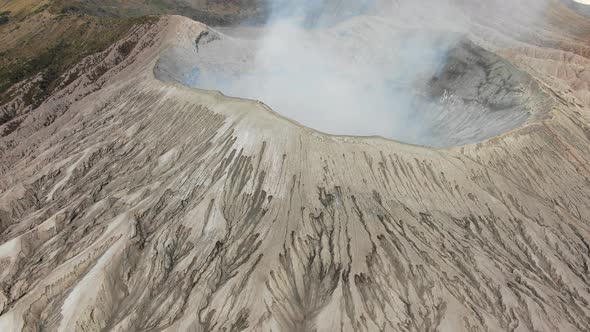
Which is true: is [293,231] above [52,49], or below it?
above

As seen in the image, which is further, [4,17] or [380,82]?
[4,17]

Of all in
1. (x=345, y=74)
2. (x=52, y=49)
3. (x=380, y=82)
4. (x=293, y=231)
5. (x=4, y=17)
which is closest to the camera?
(x=293, y=231)

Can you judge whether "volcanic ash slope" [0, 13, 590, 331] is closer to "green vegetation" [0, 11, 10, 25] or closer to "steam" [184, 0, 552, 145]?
"steam" [184, 0, 552, 145]

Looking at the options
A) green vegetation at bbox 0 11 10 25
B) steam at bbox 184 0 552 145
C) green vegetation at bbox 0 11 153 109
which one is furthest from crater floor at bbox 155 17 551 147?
green vegetation at bbox 0 11 10 25

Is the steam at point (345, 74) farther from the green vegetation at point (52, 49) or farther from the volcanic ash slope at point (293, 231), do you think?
the green vegetation at point (52, 49)

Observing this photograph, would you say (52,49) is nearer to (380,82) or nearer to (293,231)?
(380,82)

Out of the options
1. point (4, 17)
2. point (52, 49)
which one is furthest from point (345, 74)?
point (4, 17)

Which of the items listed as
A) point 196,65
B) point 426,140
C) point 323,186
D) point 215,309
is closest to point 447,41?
point 426,140

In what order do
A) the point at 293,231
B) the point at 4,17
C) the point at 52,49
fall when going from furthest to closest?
the point at 4,17 → the point at 52,49 → the point at 293,231

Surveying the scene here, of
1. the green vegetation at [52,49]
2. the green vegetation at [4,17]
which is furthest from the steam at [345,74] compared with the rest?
the green vegetation at [4,17]

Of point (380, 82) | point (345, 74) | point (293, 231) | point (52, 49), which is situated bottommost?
point (52, 49)
